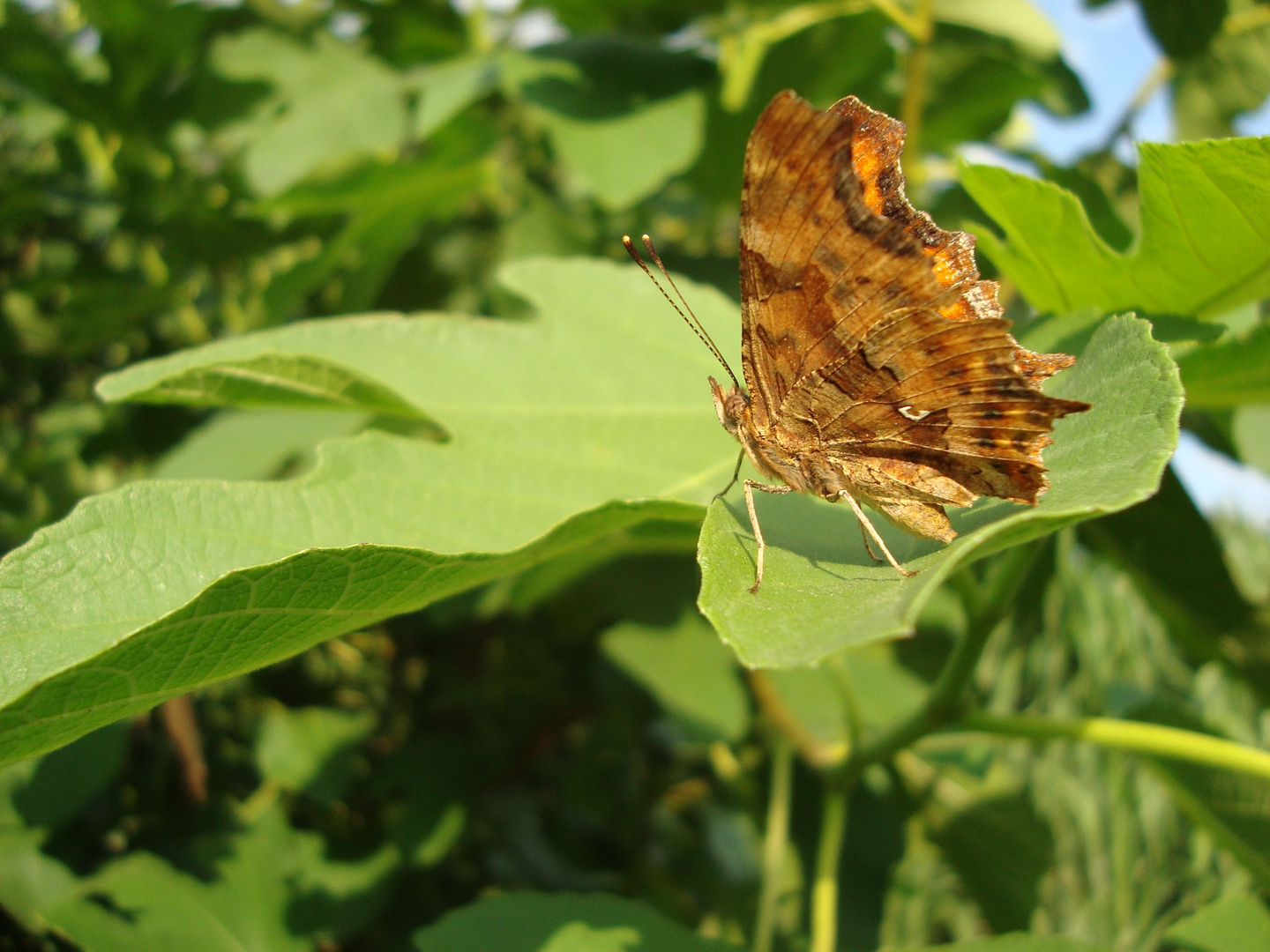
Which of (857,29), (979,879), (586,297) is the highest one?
(857,29)

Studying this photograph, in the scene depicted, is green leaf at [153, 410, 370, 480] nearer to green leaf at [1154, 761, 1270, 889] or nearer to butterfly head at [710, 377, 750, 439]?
butterfly head at [710, 377, 750, 439]

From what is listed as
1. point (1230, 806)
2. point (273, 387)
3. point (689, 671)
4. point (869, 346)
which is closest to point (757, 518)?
point (869, 346)

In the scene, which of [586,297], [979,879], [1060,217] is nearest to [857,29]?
[586,297]

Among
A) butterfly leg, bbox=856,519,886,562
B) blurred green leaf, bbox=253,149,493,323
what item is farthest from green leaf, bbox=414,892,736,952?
blurred green leaf, bbox=253,149,493,323

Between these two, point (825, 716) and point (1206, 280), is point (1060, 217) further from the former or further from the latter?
point (825, 716)

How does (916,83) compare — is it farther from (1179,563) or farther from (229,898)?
(229,898)

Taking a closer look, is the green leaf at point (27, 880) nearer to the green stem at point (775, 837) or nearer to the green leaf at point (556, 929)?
the green leaf at point (556, 929)
